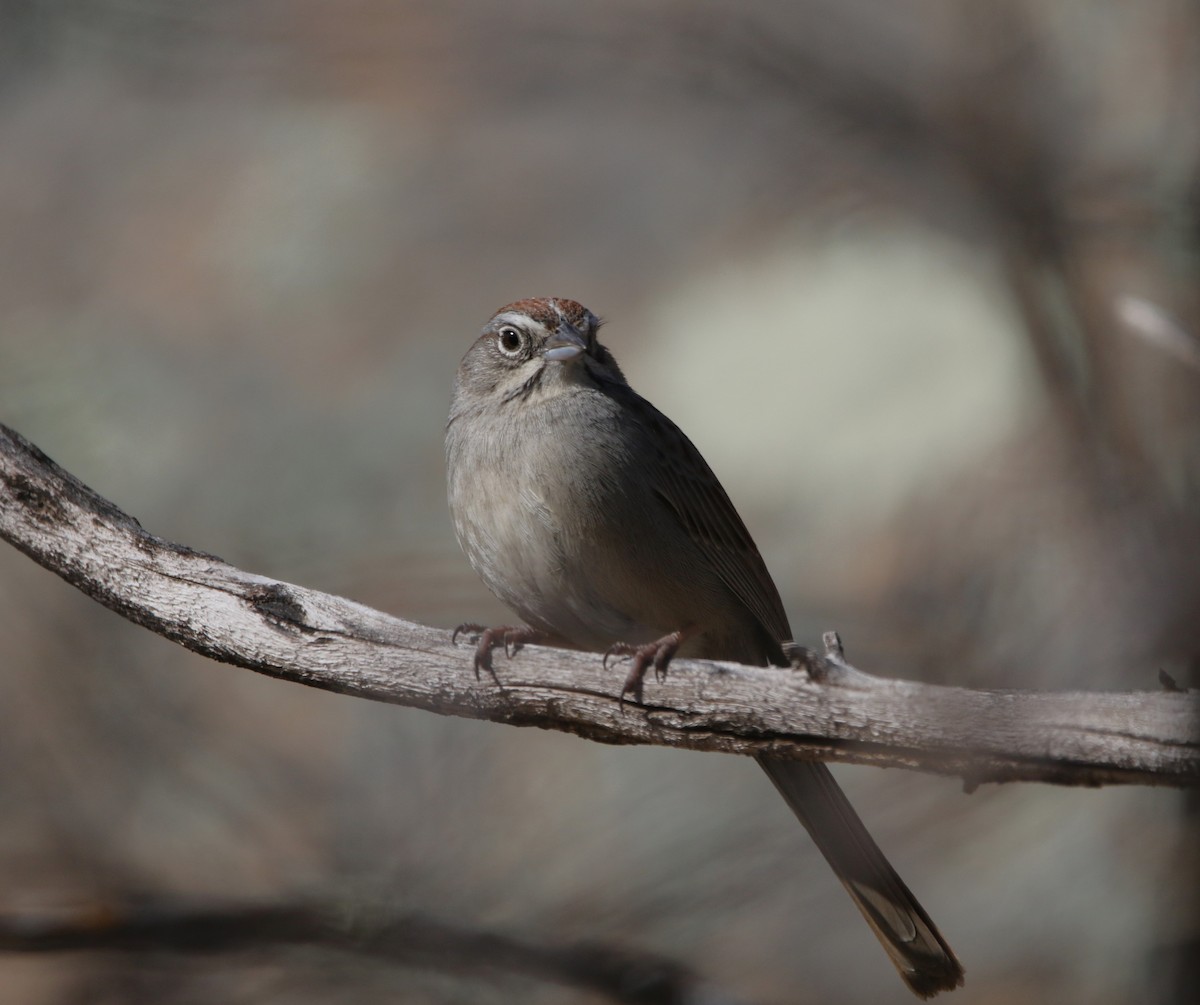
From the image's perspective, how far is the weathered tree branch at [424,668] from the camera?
3.19 meters

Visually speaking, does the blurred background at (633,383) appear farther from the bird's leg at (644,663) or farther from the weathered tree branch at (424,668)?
the bird's leg at (644,663)

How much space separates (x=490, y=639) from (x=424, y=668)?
0.21 m

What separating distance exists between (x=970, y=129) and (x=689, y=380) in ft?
13.2

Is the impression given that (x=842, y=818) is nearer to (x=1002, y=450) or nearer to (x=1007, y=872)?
(x=1007, y=872)

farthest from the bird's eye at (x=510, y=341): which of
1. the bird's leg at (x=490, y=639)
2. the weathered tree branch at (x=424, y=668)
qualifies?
the weathered tree branch at (x=424, y=668)

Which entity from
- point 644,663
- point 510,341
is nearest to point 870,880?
point 644,663

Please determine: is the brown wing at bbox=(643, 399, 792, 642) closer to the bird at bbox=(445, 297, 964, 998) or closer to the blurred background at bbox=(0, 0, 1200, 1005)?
the bird at bbox=(445, 297, 964, 998)

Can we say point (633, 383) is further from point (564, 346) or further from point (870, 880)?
point (870, 880)

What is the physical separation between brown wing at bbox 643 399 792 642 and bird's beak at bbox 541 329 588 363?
14.8 inches

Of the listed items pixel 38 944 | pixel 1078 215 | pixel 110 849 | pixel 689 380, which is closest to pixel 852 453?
pixel 689 380

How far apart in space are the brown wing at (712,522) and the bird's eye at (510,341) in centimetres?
53

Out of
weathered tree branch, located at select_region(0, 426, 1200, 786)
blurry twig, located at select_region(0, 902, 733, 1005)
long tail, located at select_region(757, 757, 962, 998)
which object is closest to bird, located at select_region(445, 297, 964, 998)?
long tail, located at select_region(757, 757, 962, 998)

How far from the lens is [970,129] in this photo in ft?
14.0

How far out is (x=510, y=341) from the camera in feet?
16.5
